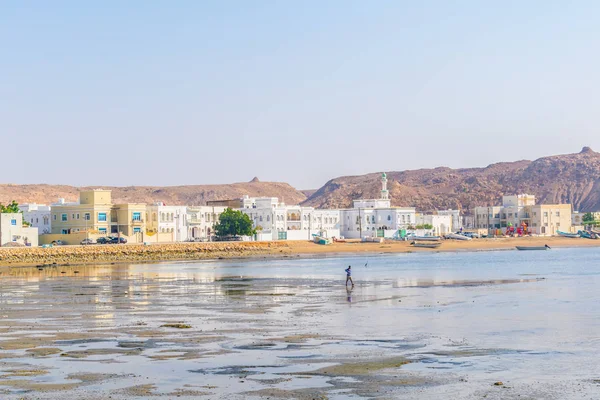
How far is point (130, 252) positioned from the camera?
335 ft

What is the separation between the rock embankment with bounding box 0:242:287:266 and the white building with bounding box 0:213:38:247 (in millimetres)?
7806

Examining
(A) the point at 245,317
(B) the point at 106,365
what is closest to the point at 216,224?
(A) the point at 245,317

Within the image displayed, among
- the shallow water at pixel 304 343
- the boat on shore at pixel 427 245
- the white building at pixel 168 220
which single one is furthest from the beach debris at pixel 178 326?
the boat on shore at pixel 427 245

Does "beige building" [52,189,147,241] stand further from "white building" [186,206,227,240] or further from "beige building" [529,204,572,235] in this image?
"beige building" [529,204,572,235]

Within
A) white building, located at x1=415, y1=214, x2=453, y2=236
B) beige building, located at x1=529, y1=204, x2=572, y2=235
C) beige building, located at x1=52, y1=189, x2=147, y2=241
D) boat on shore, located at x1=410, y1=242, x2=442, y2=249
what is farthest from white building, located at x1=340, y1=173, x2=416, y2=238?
beige building, located at x1=52, y1=189, x2=147, y2=241

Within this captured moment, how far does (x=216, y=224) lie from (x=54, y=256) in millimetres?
39904

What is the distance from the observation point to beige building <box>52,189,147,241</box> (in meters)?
116

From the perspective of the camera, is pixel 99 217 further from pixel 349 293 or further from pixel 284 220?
pixel 349 293

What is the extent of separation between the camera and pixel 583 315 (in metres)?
32.2

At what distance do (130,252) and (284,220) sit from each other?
39.1m

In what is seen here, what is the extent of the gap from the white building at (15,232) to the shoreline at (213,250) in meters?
7.81

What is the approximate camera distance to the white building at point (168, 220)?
122 m

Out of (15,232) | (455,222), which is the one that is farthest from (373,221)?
(15,232)

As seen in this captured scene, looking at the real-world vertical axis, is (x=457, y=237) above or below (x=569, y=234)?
below
